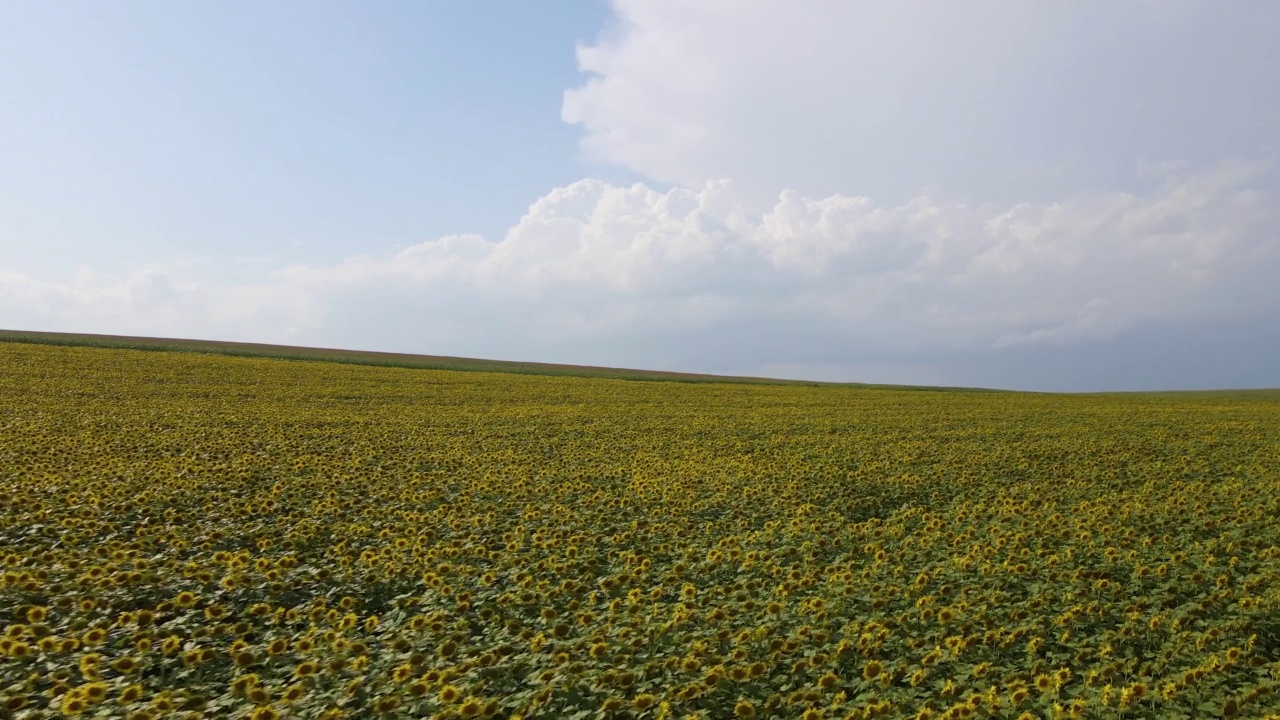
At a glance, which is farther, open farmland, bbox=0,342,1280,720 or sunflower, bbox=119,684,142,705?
open farmland, bbox=0,342,1280,720

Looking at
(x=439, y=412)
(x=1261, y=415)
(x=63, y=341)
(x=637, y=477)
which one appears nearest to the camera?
(x=637, y=477)

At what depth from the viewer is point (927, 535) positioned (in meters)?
9.72

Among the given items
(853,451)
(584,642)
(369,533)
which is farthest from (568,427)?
(584,642)

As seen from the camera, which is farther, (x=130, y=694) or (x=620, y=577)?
(x=620, y=577)

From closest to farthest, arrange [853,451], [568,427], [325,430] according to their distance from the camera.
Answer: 1. [853,451]
2. [325,430]
3. [568,427]

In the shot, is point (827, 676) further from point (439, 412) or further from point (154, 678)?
point (439, 412)

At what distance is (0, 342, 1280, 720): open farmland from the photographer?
17.6 feet

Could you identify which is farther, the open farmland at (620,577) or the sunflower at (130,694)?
the open farmland at (620,577)

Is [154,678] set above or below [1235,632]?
below

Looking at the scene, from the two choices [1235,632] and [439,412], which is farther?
[439,412]

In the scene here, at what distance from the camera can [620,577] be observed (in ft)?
25.9

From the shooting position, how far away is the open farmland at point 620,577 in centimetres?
536

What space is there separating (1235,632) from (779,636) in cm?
383

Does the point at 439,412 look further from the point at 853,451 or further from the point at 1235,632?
the point at 1235,632
